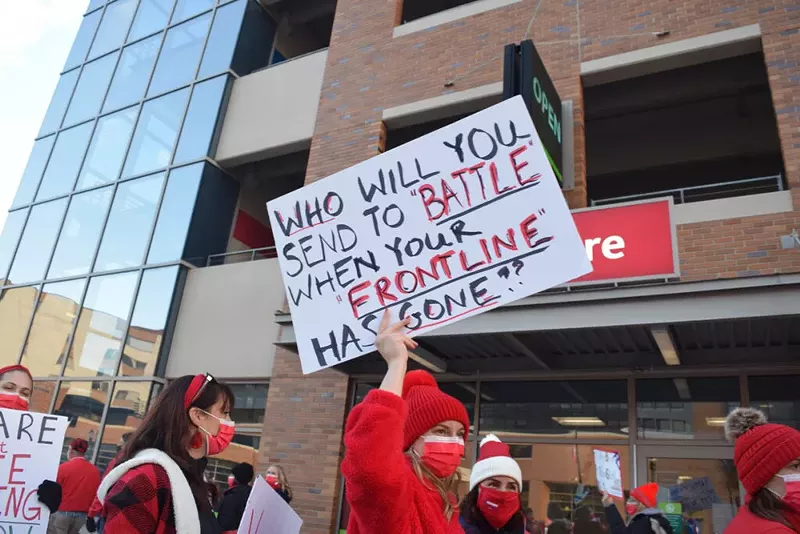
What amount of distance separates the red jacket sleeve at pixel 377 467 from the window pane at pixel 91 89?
615 inches

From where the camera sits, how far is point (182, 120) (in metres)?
13.4

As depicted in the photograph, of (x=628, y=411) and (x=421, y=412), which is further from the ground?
(x=628, y=411)

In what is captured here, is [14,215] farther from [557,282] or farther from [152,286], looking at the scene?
[557,282]

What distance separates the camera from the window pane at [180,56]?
13942 millimetres

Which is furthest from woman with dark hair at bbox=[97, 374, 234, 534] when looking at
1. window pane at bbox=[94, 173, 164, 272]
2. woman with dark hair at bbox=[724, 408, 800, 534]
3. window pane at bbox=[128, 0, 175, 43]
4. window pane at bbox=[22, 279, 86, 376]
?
window pane at bbox=[128, 0, 175, 43]

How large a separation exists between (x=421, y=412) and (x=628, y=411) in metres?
6.10

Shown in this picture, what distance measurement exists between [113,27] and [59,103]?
2402 mm

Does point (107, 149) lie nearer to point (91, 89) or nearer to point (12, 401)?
point (91, 89)

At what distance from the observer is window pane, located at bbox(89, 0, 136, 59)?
15.8 meters

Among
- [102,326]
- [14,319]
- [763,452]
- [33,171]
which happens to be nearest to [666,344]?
[763,452]

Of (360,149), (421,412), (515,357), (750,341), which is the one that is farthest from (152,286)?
(421,412)

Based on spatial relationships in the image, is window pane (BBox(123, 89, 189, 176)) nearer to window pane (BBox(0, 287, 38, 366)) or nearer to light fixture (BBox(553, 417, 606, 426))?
window pane (BBox(0, 287, 38, 366))

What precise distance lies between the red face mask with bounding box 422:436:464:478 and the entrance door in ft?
18.6

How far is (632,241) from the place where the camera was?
6871 millimetres
